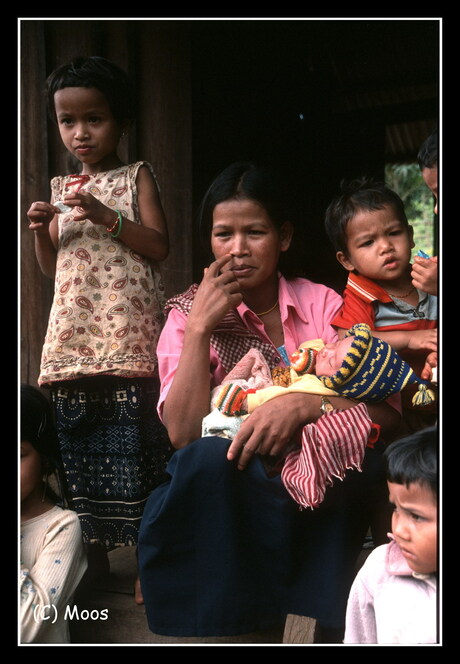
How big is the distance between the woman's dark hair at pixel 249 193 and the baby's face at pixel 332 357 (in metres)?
0.56

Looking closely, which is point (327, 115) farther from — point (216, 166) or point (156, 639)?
Result: point (156, 639)

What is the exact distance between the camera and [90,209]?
7.58ft

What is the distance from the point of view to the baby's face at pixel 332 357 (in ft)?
6.42

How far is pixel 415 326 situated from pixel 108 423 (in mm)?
1146

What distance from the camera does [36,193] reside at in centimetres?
313

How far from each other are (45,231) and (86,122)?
42cm

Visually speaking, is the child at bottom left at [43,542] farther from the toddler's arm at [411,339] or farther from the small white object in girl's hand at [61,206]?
the toddler's arm at [411,339]

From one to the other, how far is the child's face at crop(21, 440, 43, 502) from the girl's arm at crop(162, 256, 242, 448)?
51 cm

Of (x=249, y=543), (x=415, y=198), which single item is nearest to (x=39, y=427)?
(x=249, y=543)

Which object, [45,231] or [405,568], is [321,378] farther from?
[45,231]

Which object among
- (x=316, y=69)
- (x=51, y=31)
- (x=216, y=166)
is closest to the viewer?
(x=51, y=31)

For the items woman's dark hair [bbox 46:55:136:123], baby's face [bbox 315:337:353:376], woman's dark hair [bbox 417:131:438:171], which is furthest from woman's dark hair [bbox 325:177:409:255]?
woman's dark hair [bbox 46:55:136:123]

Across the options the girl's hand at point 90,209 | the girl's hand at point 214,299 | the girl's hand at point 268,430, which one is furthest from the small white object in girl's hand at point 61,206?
the girl's hand at point 268,430

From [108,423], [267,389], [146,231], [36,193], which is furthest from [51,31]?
[267,389]
